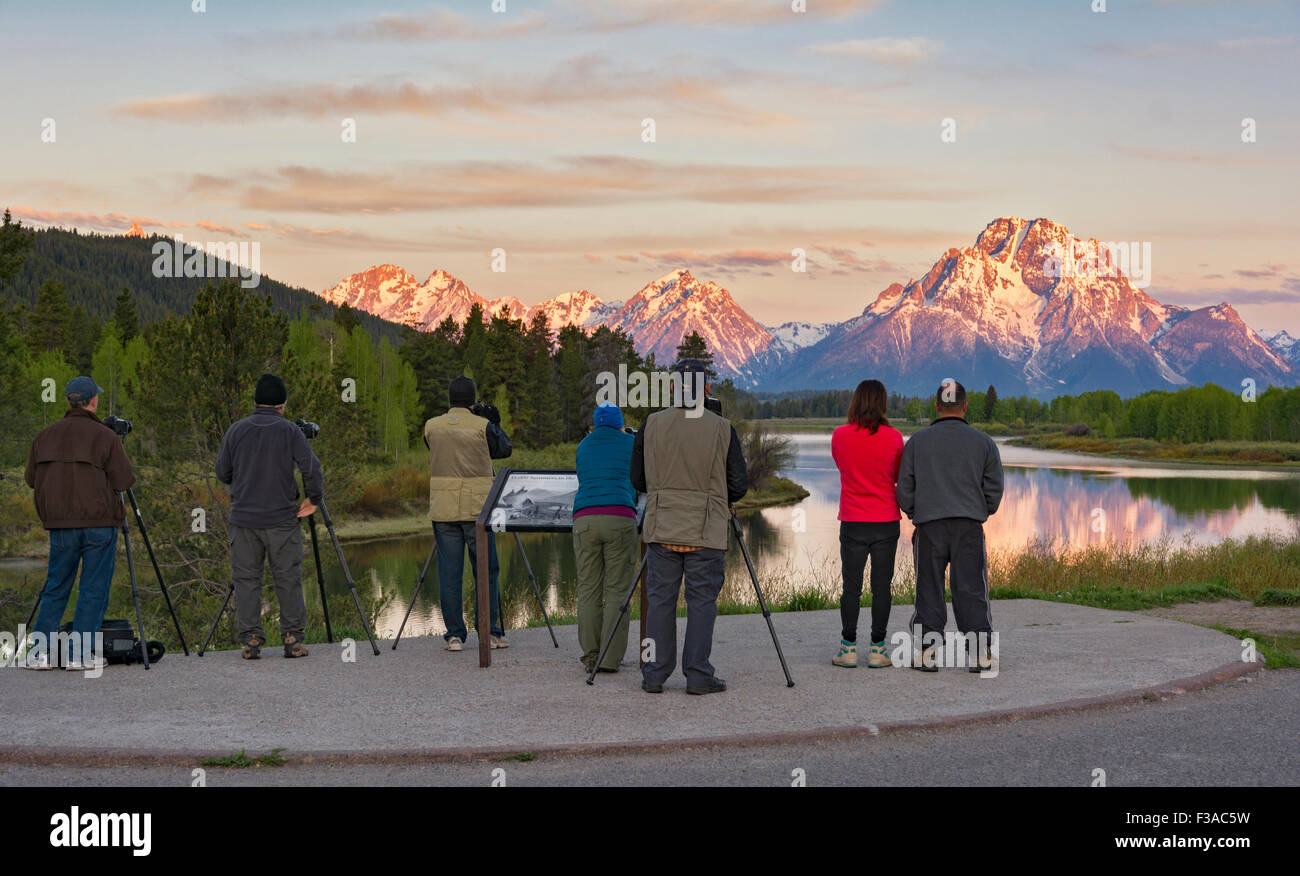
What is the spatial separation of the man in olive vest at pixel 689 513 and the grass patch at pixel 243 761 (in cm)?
315

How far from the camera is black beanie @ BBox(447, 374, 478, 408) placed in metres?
11.2

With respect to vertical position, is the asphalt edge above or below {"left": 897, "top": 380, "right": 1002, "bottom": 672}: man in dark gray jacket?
below

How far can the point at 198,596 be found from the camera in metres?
29.6

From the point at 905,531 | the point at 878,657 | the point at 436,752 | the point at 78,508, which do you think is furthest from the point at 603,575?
the point at 905,531

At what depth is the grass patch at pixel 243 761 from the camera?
24.4ft

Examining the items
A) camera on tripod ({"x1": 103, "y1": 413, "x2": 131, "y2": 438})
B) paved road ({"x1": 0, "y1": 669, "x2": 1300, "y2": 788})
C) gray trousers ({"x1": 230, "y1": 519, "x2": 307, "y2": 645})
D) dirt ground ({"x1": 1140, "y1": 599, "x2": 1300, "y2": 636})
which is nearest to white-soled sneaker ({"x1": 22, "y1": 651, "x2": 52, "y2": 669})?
gray trousers ({"x1": 230, "y1": 519, "x2": 307, "y2": 645})

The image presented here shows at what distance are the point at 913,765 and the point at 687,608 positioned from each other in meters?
2.52

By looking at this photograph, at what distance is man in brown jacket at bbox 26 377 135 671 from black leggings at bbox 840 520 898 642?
645 cm

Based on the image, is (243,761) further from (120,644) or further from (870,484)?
(870,484)

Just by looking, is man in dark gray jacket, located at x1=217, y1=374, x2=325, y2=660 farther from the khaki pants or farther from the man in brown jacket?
the khaki pants

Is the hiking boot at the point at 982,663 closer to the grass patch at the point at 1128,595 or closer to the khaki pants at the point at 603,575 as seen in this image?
the khaki pants at the point at 603,575
